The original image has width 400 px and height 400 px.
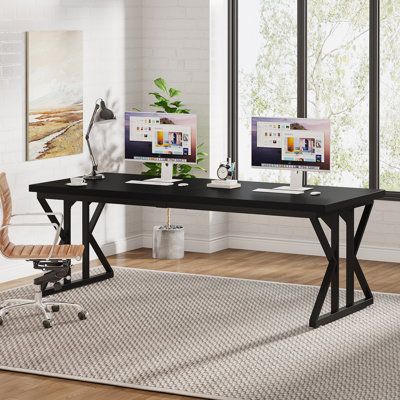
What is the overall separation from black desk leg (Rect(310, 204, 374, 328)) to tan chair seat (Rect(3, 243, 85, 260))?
146 centimetres

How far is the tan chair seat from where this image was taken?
6352 millimetres

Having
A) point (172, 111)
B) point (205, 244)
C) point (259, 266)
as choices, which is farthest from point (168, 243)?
point (172, 111)

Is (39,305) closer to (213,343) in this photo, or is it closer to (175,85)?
(213,343)

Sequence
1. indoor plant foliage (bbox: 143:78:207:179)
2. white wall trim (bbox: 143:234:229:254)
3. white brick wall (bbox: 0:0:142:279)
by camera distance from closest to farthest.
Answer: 1. white brick wall (bbox: 0:0:142:279)
2. indoor plant foliage (bbox: 143:78:207:179)
3. white wall trim (bbox: 143:234:229:254)

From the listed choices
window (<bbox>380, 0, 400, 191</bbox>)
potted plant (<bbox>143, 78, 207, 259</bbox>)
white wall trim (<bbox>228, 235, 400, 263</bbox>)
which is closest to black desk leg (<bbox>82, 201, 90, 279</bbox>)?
potted plant (<bbox>143, 78, 207, 259</bbox>)

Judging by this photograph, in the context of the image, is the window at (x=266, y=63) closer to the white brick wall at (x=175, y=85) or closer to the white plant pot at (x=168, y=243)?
the white brick wall at (x=175, y=85)

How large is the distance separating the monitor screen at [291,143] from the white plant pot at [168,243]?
5.62ft

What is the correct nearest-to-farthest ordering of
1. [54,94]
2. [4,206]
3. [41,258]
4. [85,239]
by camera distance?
[41,258]
[4,206]
[85,239]
[54,94]

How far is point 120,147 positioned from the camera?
8953mm

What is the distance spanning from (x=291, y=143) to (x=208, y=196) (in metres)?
0.73

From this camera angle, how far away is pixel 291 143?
6969mm

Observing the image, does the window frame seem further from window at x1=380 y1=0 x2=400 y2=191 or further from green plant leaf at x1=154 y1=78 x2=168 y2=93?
green plant leaf at x1=154 y1=78 x2=168 y2=93

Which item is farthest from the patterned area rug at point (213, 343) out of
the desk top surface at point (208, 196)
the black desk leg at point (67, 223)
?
the desk top surface at point (208, 196)

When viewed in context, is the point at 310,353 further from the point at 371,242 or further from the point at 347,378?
the point at 371,242
